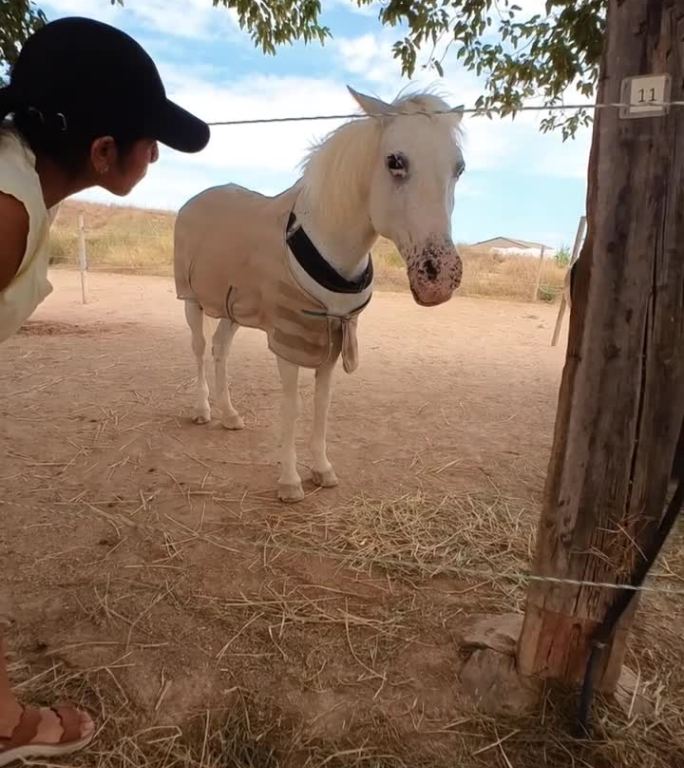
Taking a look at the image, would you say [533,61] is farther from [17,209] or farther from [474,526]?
[17,209]

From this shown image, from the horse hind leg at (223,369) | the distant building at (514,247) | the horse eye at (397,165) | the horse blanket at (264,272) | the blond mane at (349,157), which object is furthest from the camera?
the distant building at (514,247)

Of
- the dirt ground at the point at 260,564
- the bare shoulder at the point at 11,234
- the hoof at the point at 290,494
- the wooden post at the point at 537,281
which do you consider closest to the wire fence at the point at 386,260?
the wooden post at the point at 537,281

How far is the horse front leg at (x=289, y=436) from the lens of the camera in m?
2.43

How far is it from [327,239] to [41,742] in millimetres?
1783

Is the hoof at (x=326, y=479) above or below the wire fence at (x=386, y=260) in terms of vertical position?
below

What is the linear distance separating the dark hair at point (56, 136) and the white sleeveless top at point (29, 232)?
0.02 metres

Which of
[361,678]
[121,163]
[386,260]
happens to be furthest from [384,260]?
[121,163]

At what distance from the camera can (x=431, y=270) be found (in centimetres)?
166

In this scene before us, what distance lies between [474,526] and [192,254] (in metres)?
2.00

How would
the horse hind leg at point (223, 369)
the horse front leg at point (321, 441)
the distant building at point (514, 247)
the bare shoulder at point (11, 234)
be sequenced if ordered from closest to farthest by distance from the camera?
the bare shoulder at point (11, 234), the horse front leg at point (321, 441), the horse hind leg at point (223, 369), the distant building at point (514, 247)

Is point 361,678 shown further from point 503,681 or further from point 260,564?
point 260,564

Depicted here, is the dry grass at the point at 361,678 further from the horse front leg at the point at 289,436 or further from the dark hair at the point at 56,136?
the dark hair at the point at 56,136

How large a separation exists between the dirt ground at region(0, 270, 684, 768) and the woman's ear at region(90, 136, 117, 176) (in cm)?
129

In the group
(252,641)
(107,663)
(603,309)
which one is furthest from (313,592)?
(603,309)
